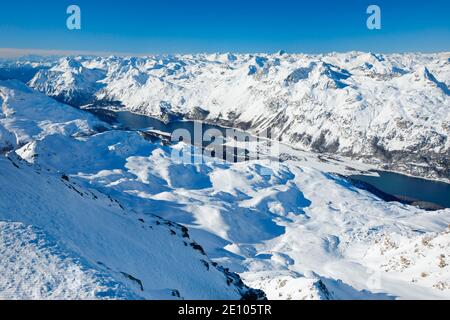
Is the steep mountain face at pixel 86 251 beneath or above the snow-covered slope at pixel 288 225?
above

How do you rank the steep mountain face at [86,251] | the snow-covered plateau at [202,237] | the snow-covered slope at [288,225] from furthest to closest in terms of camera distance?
the snow-covered slope at [288,225] → the snow-covered plateau at [202,237] → the steep mountain face at [86,251]

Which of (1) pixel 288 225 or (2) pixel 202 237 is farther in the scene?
(1) pixel 288 225

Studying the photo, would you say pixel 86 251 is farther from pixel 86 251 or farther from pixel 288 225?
pixel 288 225

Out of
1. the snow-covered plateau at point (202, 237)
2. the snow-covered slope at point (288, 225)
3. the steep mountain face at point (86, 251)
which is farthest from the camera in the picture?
the snow-covered slope at point (288, 225)

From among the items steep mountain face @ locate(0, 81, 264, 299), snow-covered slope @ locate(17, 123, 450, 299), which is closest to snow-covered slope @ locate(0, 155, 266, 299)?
steep mountain face @ locate(0, 81, 264, 299)

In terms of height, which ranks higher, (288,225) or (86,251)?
(86,251)

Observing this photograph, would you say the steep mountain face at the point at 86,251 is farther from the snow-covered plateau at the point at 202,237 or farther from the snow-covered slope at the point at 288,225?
the snow-covered slope at the point at 288,225

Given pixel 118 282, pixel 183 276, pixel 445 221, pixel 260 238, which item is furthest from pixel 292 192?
pixel 118 282

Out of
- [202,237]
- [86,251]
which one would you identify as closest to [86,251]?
[86,251]

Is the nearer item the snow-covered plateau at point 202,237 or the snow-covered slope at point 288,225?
the snow-covered plateau at point 202,237

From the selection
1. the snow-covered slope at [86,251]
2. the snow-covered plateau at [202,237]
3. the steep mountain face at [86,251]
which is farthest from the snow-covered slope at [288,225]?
the steep mountain face at [86,251]

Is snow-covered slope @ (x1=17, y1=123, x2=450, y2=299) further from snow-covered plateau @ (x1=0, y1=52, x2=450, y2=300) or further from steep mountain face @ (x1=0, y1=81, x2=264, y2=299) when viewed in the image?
steep mountain face @ (x1=0, y1=81, x2=264, y2=299)
